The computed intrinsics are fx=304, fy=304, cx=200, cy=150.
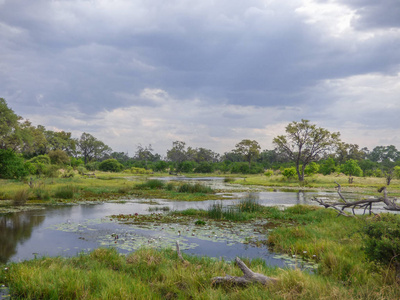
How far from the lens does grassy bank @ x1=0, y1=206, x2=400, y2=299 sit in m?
5.52

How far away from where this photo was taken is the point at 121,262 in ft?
→ 26.3

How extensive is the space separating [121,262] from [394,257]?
6325 mm

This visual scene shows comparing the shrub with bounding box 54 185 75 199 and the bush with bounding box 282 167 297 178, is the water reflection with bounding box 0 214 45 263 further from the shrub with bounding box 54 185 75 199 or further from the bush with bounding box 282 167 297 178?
the bush with bounding box 282 167 297 178

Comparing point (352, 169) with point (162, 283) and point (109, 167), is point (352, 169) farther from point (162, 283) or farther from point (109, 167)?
point (162, 283)

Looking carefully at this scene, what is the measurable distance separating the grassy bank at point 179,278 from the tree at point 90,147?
372 ft

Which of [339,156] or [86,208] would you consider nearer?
[86,208]

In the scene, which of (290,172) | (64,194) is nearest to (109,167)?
(290,172)

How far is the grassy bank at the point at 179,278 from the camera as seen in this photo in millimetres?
5523

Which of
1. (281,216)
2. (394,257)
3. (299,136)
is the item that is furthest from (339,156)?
(394,257)

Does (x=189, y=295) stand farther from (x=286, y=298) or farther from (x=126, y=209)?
(x=126, y=209)

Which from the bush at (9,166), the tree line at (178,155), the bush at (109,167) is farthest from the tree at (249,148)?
the bush at (9,166)

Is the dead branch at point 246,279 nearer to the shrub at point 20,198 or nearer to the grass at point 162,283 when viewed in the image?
the grass at point 162,283

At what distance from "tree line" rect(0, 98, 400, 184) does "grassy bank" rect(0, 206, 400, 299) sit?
14.6m

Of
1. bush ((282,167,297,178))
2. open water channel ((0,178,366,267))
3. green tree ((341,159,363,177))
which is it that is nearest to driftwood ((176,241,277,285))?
open water channel ((0,178,366,267))
